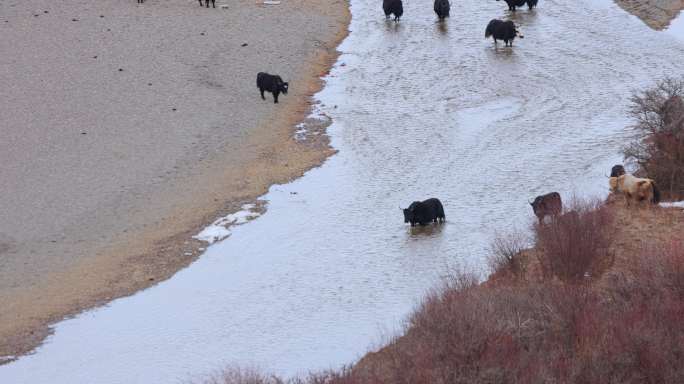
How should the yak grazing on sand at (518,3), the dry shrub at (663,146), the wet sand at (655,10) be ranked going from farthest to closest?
the yak grazing on sand at (518,3), the wet sand at (655,10), the dry shrub at (663,146)

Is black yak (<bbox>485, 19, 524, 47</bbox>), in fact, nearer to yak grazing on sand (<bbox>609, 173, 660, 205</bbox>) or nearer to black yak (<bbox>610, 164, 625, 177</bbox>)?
black yak (<bbox>610, 164, 625, 177</bbox>)

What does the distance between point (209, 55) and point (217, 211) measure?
42.1 feet

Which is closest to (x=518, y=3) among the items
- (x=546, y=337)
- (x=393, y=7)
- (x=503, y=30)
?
(x=393, y=7)

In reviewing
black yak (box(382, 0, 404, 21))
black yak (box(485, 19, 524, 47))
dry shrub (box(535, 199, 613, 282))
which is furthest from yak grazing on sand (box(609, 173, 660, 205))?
black yak (box(382, 0, 404, 21))

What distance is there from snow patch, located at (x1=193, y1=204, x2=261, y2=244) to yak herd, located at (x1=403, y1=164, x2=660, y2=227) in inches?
141

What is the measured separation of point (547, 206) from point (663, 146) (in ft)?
12.9

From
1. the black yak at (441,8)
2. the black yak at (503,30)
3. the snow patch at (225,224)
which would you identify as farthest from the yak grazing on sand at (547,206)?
the black yak at (441,8)

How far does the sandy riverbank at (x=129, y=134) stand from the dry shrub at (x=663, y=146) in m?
7.95

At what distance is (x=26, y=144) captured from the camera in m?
27.5

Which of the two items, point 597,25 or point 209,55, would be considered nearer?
point 209,55

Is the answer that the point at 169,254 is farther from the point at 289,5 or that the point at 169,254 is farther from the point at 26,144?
the point at 289,5

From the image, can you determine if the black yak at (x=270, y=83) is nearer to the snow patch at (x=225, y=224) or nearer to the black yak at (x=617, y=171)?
the snow patch at (x=225, y=224)

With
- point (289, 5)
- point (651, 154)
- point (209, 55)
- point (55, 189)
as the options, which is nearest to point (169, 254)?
point (55, 189)

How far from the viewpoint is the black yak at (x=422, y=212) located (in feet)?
72.0
